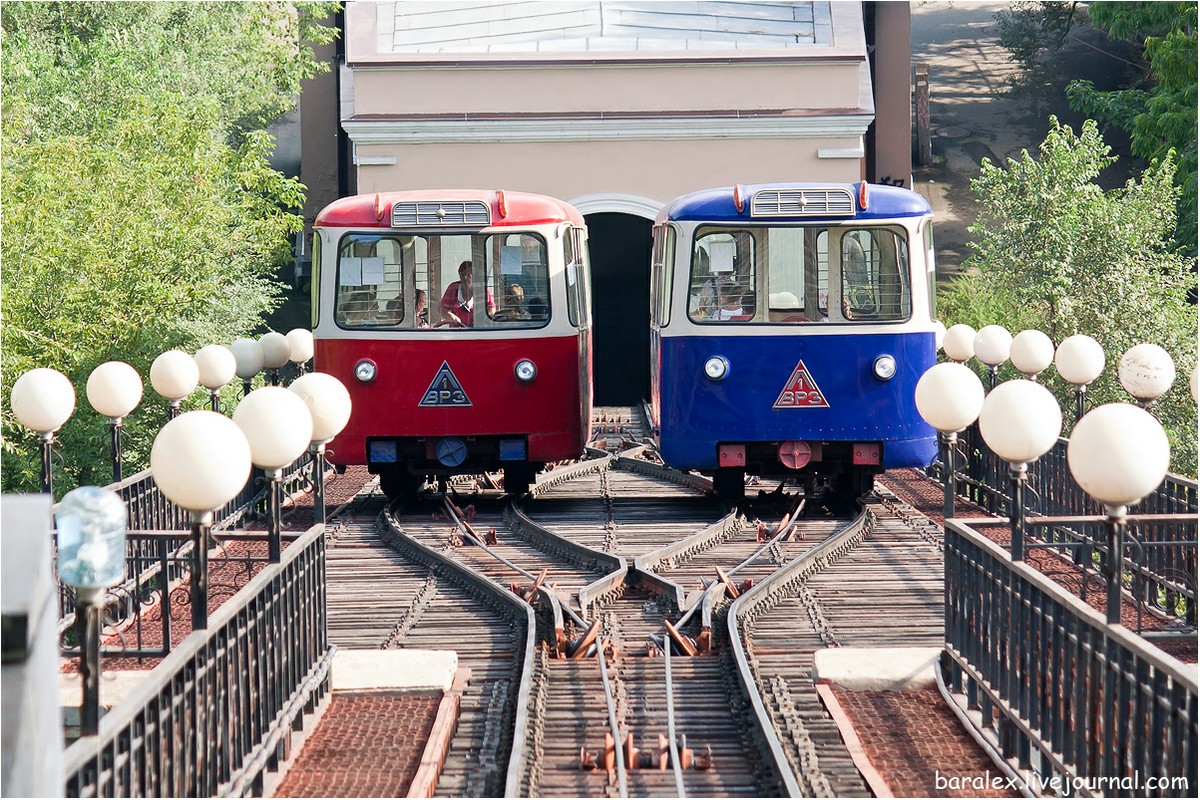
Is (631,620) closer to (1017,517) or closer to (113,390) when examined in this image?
(1017,517)

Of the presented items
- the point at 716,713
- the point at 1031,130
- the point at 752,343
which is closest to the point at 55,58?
the point at 752,343

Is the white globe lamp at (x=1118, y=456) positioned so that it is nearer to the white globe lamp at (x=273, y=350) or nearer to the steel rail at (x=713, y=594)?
the steel rail at (x=713, y=594)

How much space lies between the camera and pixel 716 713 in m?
6.87

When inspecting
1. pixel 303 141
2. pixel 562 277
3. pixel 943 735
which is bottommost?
pixel 943 735

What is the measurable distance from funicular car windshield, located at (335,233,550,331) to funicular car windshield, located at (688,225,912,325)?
1.73 m

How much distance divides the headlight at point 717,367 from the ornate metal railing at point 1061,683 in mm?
4667

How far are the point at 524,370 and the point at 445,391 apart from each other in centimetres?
72

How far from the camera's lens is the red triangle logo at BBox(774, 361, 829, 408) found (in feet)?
38.1

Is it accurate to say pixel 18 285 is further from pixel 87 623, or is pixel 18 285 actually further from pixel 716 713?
pixel 87 623

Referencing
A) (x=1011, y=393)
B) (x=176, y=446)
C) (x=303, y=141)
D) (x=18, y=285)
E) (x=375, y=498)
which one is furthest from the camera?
(x=303, y=141)

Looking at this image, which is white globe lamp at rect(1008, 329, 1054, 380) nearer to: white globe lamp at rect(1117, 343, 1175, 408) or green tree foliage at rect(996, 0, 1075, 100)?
white globe lamp at rect(1117, 343, 1175, 408)

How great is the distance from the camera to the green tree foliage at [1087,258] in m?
18.6

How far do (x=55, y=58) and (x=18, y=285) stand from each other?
11427 millimetres

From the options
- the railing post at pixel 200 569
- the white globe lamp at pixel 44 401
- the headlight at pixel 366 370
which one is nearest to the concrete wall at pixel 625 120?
the headlight at pixel 366 370
